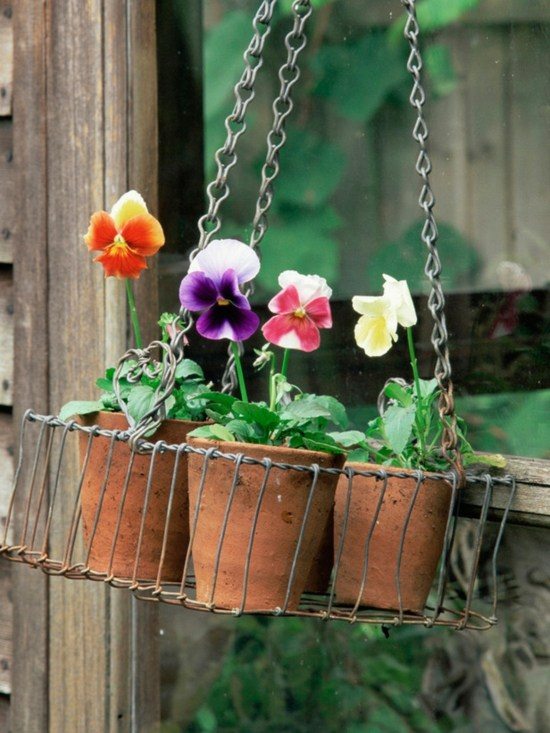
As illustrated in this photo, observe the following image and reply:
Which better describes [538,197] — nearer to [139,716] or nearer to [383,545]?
[383,545]

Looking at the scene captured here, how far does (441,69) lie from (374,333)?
1.61 feet

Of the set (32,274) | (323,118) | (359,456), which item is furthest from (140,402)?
(32,274)

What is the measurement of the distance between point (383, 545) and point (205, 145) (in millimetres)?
844

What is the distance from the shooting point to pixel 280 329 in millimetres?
1224

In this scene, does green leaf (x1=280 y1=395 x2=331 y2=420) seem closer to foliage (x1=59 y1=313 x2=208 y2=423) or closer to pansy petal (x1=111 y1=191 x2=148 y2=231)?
foliage (x1=59 y1=313 x2=208 y2=423)

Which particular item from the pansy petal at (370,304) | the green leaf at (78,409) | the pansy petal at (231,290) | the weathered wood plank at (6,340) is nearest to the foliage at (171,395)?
the green leaf at (78,409)

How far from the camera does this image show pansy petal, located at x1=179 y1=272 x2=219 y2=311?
1224 mm

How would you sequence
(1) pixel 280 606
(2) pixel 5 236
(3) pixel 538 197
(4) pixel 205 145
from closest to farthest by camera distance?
(1) pixel 280 606 → (3) pixel 538 197 → (4) pixel 205 145 → (2) pixel 5 236

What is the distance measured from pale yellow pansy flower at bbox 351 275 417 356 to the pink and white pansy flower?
0.04 metres

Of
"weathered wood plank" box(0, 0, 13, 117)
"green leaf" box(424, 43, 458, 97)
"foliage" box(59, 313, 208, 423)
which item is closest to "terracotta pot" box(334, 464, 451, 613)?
"foliage" box(59, 313, 208, 423)

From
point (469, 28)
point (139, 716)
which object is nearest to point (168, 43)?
point (469, 28)

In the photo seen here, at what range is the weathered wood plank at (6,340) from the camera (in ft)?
6.63

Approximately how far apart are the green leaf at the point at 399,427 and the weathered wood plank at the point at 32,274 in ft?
2.77

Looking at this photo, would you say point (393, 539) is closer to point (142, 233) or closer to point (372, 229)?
point (142, 233)
